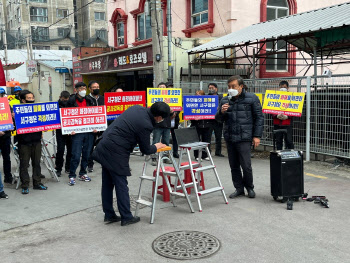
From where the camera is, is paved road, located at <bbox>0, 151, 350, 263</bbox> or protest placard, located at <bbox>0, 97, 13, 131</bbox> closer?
paved road, located at <bbox>0, 151, 350, 263</bbox>

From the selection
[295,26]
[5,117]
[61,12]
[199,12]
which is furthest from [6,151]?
[61,12]

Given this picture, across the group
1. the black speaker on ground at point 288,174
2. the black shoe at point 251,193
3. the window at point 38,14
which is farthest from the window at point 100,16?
the black speaker on ground at point 288,174

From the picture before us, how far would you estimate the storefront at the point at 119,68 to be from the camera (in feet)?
54.5

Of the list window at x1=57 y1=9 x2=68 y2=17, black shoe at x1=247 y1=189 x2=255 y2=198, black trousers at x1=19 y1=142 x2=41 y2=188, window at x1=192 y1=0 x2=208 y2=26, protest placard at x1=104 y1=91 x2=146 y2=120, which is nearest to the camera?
black shoe at x1=247 y1=189 x2=255 y2=198

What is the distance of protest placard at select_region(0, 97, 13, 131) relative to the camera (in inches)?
265

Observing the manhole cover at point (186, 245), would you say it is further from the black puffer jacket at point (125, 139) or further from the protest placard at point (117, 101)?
the protest placard at point (117, 101)

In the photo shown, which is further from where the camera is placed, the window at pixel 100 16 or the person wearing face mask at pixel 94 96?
the window at pixel 100 16

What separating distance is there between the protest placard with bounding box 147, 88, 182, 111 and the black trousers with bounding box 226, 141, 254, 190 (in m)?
3.86

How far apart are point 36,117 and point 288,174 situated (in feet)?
15.6

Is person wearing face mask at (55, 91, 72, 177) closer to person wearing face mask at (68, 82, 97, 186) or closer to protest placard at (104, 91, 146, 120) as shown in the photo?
person wearing face mask at (68, 82, 97, 186)

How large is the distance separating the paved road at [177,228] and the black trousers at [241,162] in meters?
0.28

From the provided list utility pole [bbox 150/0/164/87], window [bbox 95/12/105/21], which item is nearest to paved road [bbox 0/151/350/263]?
utility pole [bbox 150/0/164/87]

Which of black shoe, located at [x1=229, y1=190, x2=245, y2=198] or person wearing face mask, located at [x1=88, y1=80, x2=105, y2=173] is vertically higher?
person wearing face mask, located at [x1=88, y1=80, x2=105, y2=173]

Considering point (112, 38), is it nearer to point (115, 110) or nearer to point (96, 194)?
point (115, 110)
